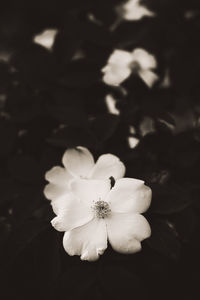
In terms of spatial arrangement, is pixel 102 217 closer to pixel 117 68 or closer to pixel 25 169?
pixel 25 169

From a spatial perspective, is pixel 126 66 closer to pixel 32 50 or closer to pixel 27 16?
pixel 32 50

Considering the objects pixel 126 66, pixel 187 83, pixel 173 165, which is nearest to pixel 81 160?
pixel 173 165

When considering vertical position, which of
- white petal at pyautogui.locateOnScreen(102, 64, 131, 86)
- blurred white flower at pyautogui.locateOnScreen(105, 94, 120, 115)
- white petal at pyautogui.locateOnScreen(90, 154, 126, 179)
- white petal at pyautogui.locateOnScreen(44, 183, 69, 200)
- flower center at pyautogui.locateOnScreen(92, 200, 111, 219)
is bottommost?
flower center at pyautogui.locateOnScreen(92, 200, 111, 219)

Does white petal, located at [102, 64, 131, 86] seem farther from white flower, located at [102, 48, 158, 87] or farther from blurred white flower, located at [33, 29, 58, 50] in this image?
blurred white flower, located at [33, 29, 58, 50]

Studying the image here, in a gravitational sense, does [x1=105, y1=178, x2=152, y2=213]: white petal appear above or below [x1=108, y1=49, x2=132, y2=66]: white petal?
below

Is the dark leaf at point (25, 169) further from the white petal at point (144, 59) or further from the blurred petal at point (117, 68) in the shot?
the white petal at point (144, 59)

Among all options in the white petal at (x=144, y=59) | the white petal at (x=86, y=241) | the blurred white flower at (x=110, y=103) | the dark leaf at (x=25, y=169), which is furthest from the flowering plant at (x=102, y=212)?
the white petal at (x=144, y=59)

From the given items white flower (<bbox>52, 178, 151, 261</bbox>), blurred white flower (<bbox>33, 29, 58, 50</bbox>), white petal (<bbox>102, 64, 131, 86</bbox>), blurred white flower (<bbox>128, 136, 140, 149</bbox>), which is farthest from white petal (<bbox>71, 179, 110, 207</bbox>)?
blurred white flower (<bbox>33, 29, 58, 50</bbox>)
